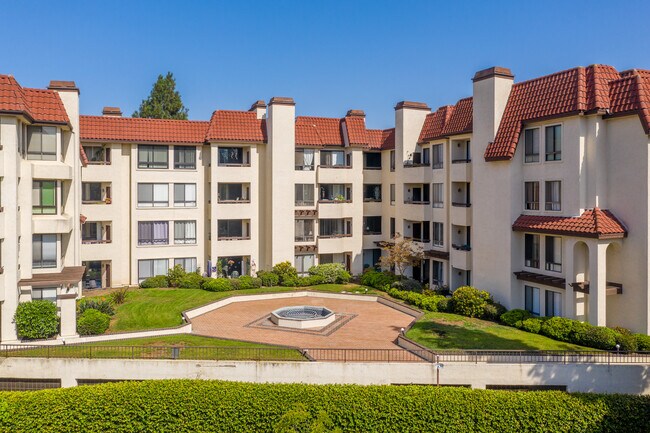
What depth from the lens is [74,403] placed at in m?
19.7

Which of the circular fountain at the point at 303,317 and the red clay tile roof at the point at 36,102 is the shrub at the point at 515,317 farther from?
the red clay tile roof at the point at 36,102

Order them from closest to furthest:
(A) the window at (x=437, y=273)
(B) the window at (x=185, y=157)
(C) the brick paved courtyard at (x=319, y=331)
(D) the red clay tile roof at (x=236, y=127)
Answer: (C) the brick paved courtyard at (x=319, y=331), (A) the window at (x=437, y=273), (D) the red clay tile roof at (x=236, y=127), (B) the window at (x=185, y=157)

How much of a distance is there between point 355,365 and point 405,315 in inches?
436

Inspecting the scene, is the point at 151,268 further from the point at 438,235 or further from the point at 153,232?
the point at 438,235

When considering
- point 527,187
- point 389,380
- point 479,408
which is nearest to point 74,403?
point 389,380

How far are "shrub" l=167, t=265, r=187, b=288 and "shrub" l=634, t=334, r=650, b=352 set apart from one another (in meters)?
29.6

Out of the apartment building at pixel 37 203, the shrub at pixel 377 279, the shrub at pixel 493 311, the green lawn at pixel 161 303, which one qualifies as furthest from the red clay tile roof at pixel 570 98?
the apartment building at pixel 37 203

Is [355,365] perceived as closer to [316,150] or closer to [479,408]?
[479,408]

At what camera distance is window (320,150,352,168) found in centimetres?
4488

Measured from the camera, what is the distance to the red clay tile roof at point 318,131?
4356cm

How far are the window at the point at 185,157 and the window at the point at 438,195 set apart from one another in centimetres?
1934

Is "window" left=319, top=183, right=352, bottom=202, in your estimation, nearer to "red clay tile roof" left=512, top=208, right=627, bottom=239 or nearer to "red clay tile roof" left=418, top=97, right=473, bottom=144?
"red clay tile roof" left=418, top=97, right=473, bottom=144

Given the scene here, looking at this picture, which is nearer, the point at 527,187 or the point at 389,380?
the point at 389,380

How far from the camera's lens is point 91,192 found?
1599 inches
